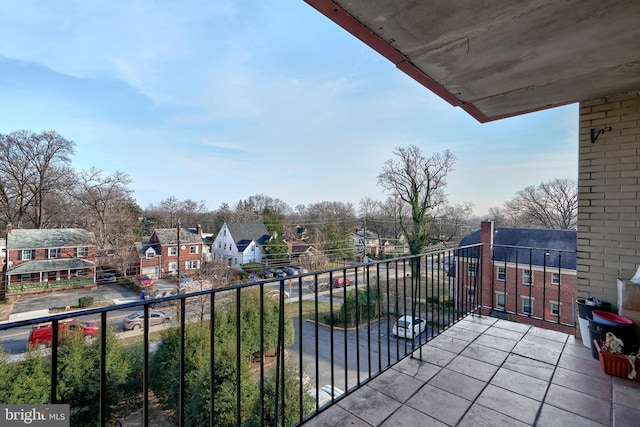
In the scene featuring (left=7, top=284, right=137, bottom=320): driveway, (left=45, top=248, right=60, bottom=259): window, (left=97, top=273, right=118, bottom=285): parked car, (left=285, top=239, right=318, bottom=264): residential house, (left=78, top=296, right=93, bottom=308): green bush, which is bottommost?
(left=7, top=284, right=137, bottom=320): driveway

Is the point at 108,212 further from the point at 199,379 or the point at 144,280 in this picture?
the point at 199,379

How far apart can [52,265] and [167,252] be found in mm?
5456

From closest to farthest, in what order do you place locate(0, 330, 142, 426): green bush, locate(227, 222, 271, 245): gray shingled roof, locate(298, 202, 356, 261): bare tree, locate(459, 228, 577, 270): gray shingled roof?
locate(0, 330, 142, 426): green bush → locate(459, 228, 577, 270): gray shingled roof → locate(298, 202, 356, 261): bare tree → locate(227, 222, 271, 245): gray shingled roof

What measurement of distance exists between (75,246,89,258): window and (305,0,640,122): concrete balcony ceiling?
18811 mm

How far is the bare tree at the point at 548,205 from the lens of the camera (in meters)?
16.2

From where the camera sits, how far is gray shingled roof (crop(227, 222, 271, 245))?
22.7 metres

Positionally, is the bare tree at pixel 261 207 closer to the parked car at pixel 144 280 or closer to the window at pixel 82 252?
the parked car at pixel 144 280

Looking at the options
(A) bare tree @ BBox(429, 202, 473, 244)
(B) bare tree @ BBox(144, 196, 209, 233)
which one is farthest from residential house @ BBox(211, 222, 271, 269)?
(A) bare tree @ BBox(429, 202, 473, 244)

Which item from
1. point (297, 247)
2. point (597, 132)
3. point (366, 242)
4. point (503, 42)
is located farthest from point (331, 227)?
point (503, 42)

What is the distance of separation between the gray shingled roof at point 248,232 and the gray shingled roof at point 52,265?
9.87 meters

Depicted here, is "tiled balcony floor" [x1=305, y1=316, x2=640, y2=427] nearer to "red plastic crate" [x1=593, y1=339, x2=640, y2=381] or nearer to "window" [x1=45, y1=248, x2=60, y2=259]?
"red plastic crate" [x1=593, y1=339, x2=640, y2=381]

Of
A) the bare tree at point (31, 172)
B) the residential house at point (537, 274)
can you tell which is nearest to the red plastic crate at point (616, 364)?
the residential house at point (537, 274)

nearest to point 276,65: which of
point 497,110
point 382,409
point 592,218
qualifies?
point 497,110

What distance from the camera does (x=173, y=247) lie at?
57.9ft
